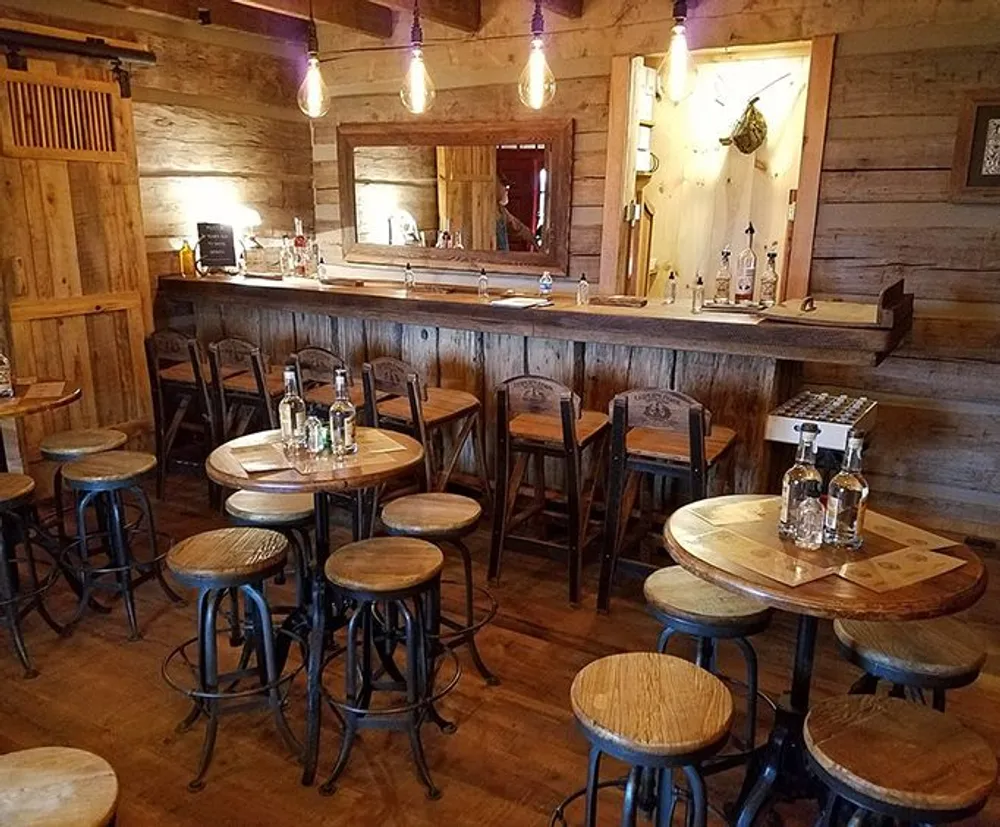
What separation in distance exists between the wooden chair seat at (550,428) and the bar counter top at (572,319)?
331 millimetres

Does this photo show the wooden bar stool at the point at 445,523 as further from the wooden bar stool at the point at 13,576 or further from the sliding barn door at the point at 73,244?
the sliding barn door at the point at 73,244

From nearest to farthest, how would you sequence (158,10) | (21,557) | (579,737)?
(579,737)
(21,557)
(158,10)

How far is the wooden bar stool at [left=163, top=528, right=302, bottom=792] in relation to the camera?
2123 mm

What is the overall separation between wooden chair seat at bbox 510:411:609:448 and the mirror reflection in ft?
5.19

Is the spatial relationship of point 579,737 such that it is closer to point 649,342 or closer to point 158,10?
point 649,342

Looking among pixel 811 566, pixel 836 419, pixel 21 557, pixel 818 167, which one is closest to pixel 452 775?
pixel 811 566

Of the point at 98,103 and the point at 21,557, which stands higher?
the point at 98,103

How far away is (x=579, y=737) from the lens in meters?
2.29

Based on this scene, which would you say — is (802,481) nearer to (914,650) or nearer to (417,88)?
(914,650)

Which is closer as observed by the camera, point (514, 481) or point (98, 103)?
point (514, 481)

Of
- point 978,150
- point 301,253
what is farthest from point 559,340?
point 301,253

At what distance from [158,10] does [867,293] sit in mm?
3630

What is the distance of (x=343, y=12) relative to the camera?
13.9ft

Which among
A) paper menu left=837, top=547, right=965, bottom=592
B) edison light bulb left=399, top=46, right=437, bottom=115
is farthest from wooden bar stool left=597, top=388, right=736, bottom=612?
edison light bulb left=399, top=46, right=437, bottom=115
